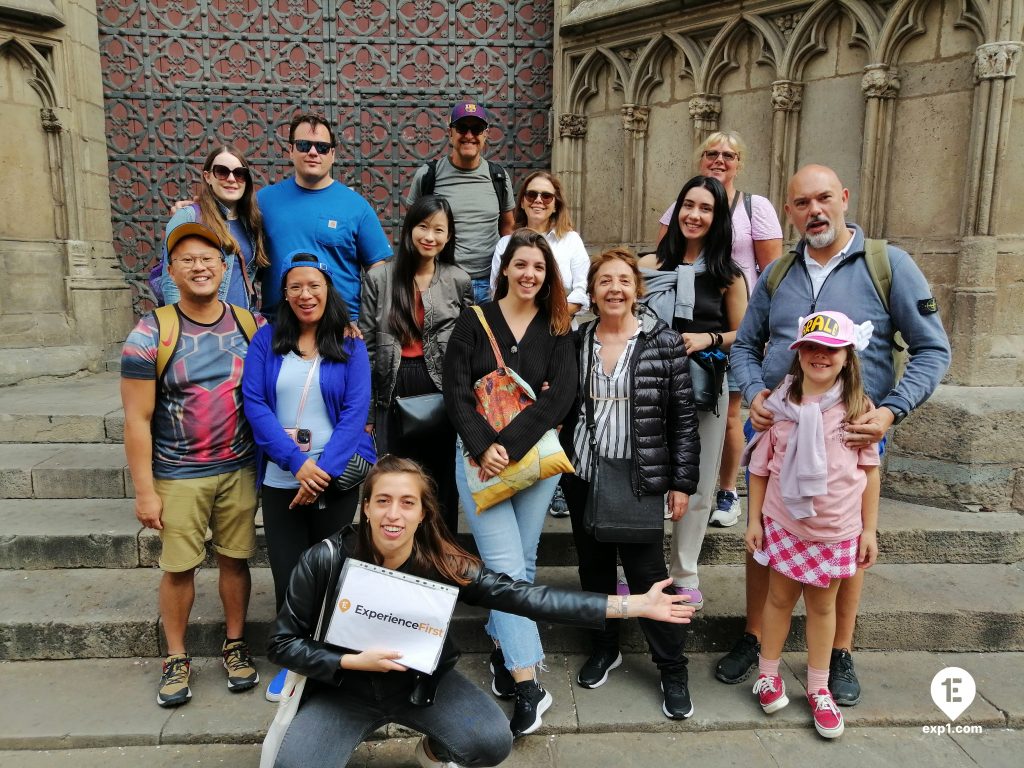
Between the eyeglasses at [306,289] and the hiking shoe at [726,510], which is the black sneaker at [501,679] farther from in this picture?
the eyeglasses at [306,289]

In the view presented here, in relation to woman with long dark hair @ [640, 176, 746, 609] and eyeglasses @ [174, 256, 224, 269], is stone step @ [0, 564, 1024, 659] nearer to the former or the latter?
woman with long dark hair @ [640, 176, 746, 609]

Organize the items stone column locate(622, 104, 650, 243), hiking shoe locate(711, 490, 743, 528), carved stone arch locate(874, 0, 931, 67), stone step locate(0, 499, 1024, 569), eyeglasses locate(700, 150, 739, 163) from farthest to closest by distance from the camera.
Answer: stone column locate(622, 104, 650, 243)
carved stone arch locate(874, 0, 931, 67)
hiking shoe locate(711, 490, 743, 528)
stone step locate(0, 499, 1024, 569)
eyeglasses locate(700, 150, 739, 163)

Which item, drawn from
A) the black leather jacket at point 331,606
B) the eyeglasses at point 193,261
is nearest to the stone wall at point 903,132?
the black leather jacket at point 331,606

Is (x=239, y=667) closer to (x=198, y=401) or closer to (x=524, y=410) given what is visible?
(x=198, y=401)

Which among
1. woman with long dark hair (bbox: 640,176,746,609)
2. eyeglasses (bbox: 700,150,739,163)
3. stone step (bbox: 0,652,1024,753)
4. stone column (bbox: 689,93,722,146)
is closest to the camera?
stone step (bbox: 0,652,1024,753)

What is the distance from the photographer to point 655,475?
2803mm

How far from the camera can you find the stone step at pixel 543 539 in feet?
12.3

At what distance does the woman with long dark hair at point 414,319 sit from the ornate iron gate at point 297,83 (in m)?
3.43

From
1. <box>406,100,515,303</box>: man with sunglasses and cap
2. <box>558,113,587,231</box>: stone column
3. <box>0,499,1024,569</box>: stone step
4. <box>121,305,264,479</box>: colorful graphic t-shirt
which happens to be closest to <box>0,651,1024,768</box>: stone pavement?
<box>0,499,1024,569</box>: stone step

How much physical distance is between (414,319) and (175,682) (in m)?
1.74

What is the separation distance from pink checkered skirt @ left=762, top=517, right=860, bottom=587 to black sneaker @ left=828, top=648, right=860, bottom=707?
0.47 metres

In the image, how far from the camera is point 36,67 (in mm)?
5625

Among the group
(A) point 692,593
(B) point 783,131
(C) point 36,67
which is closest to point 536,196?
(A) point 692,593

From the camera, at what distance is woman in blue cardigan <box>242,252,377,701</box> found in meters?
2.77
